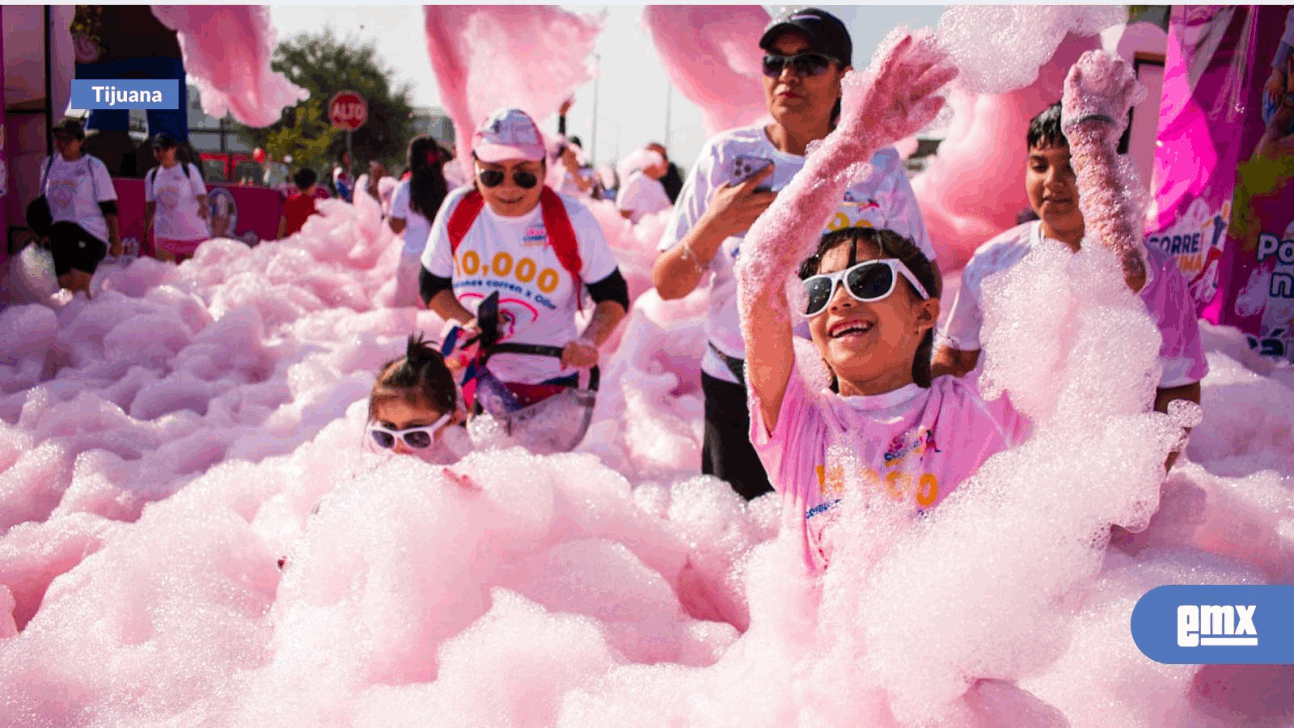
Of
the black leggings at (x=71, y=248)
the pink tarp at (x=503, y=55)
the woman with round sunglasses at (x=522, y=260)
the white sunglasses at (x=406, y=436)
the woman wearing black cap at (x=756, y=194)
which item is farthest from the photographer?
the black leggings at (x=71, y=248)

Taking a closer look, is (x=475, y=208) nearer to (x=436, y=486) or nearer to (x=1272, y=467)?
(x=436, y=486)

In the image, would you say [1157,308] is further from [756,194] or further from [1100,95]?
[756,194]

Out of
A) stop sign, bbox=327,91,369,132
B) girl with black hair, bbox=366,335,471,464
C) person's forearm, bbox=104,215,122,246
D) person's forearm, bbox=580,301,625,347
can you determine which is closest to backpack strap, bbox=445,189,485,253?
person's forearm, bbox=580,301,625,347

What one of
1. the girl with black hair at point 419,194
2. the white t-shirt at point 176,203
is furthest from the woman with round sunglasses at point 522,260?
the white t-shirt at point 176,203

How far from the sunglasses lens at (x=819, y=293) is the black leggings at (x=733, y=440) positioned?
89 cm

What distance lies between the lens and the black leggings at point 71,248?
17.3ft

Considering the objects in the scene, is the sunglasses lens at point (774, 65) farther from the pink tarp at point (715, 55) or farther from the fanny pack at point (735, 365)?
the pink tarp at point (715, 55)

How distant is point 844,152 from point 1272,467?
2.09m

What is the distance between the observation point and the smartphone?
7.03 feet

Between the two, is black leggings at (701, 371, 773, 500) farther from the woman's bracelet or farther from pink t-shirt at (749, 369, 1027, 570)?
pink t-shirt at (749, 369, 1027, 570)

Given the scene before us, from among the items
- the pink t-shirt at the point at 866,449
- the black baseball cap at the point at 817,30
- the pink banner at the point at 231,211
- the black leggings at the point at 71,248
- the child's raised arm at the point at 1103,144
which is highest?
the black baseball cap at the point at 817,30

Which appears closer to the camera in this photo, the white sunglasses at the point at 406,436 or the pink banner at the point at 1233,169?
the white sunglasses at the point at 406,436

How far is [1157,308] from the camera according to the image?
205cm

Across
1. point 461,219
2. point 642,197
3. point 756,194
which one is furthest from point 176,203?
point 756,194
